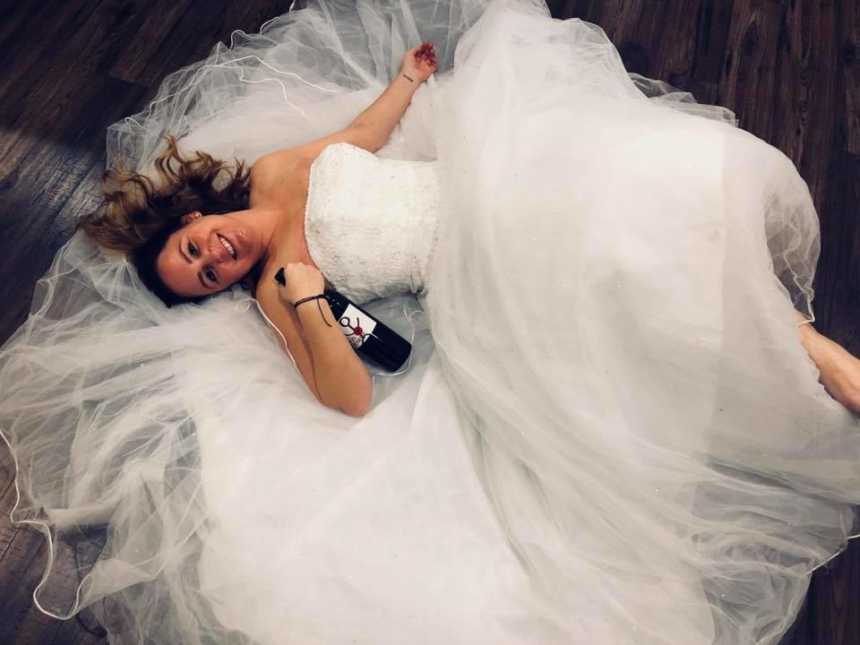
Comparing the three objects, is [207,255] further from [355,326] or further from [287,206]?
[355,326]

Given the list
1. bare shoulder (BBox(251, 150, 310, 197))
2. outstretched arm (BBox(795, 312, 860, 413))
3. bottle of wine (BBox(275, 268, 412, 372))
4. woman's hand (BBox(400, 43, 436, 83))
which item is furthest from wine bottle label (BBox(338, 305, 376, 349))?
outstretched arm (BBox(795, 312, 860, 413))

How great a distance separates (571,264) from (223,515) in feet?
2.12

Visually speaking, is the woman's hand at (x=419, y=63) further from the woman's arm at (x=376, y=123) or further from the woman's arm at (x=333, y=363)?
the woman's arm at (x=333, y=363)

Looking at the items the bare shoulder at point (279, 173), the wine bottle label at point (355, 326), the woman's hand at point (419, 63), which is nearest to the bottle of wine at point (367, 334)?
the wine bottle label at point (355, 326)

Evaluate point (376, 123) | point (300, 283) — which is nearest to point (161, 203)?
point (300, 283)

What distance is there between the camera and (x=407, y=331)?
4.01ft

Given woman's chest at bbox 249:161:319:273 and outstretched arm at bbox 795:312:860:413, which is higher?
outstretched arm at bbox 795:312:860:413

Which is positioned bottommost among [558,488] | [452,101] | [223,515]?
[223,515]

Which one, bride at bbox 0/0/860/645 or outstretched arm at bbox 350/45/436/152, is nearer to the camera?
bride at bbox 0/0/860/645

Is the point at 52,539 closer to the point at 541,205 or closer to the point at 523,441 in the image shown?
the point at 523,441

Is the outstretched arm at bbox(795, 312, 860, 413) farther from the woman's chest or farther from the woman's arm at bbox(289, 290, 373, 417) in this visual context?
the woman's chest

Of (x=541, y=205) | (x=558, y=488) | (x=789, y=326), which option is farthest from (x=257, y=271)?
(x=789, y=326)

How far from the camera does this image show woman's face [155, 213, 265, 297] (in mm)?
1154

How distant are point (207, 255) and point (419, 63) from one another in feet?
2.06
